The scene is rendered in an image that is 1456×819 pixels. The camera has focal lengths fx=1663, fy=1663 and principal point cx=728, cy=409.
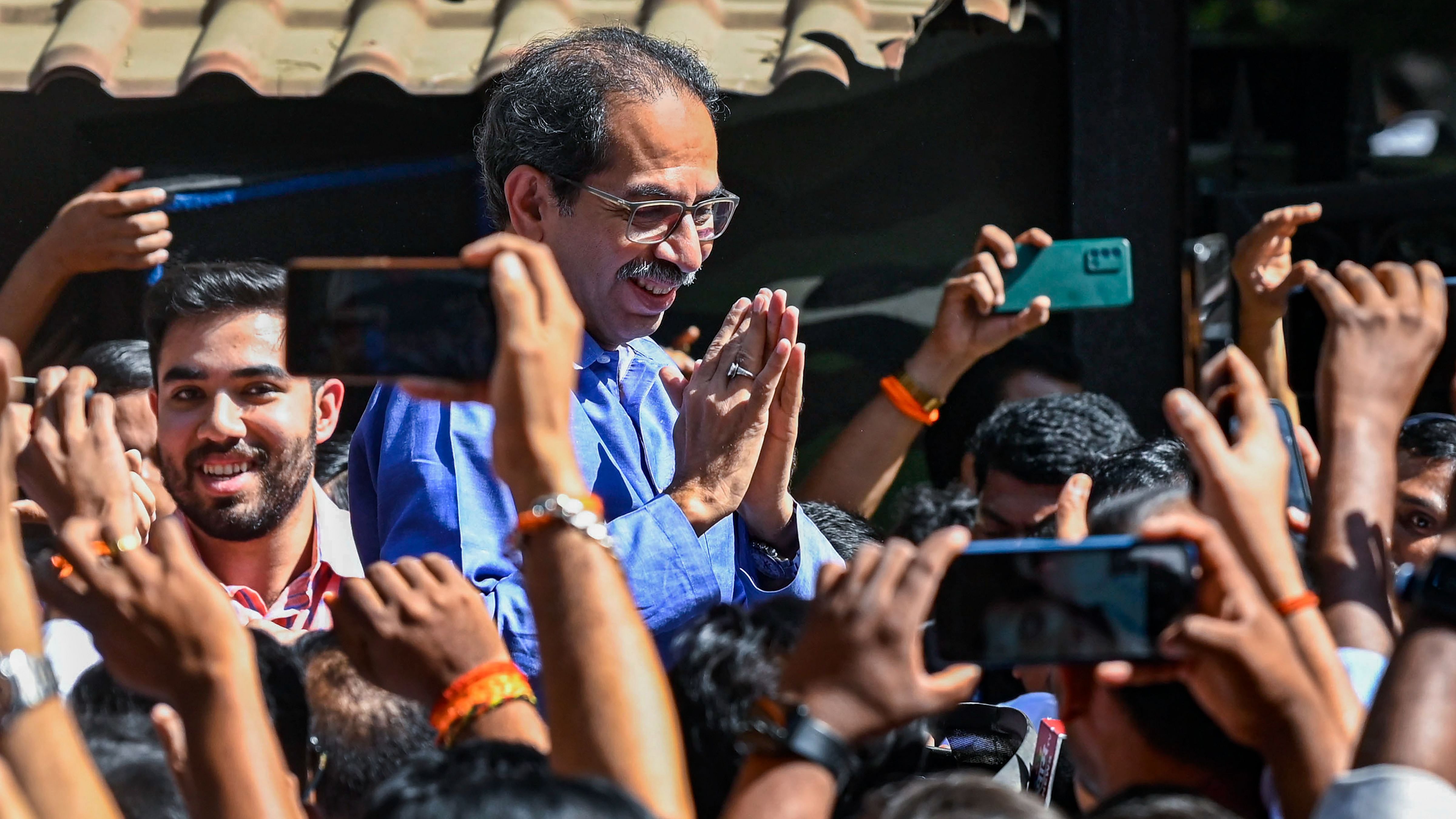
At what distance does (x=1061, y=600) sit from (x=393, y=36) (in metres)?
3.00

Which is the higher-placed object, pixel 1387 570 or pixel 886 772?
pixel 1387 570

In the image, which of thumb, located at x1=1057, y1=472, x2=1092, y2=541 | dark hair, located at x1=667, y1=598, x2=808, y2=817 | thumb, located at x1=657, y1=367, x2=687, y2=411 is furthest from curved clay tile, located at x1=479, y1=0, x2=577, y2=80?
dark hair, located at x1=667, y1=598, x2=808, y2=817

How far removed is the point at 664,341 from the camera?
447cm

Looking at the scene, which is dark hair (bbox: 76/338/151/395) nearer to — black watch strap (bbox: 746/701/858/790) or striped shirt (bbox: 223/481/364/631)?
striped shirt (bbox: 223/481/364/631)

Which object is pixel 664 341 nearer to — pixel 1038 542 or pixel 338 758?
pixel 338 758

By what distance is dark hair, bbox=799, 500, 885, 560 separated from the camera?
3105mm

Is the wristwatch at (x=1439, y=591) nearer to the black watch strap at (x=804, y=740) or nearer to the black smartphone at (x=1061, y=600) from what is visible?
the black smartphone at (x=1061, y=600)

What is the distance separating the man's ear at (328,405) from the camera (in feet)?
10.8

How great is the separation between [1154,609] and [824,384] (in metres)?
3.03

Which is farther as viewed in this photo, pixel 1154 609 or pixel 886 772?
pixel 886 772

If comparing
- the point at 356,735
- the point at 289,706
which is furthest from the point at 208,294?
the point at 356,735

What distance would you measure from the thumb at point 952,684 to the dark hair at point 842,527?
147cm

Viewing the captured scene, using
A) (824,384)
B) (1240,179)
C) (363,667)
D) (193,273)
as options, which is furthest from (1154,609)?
(1240,179)

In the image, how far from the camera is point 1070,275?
140 inches
